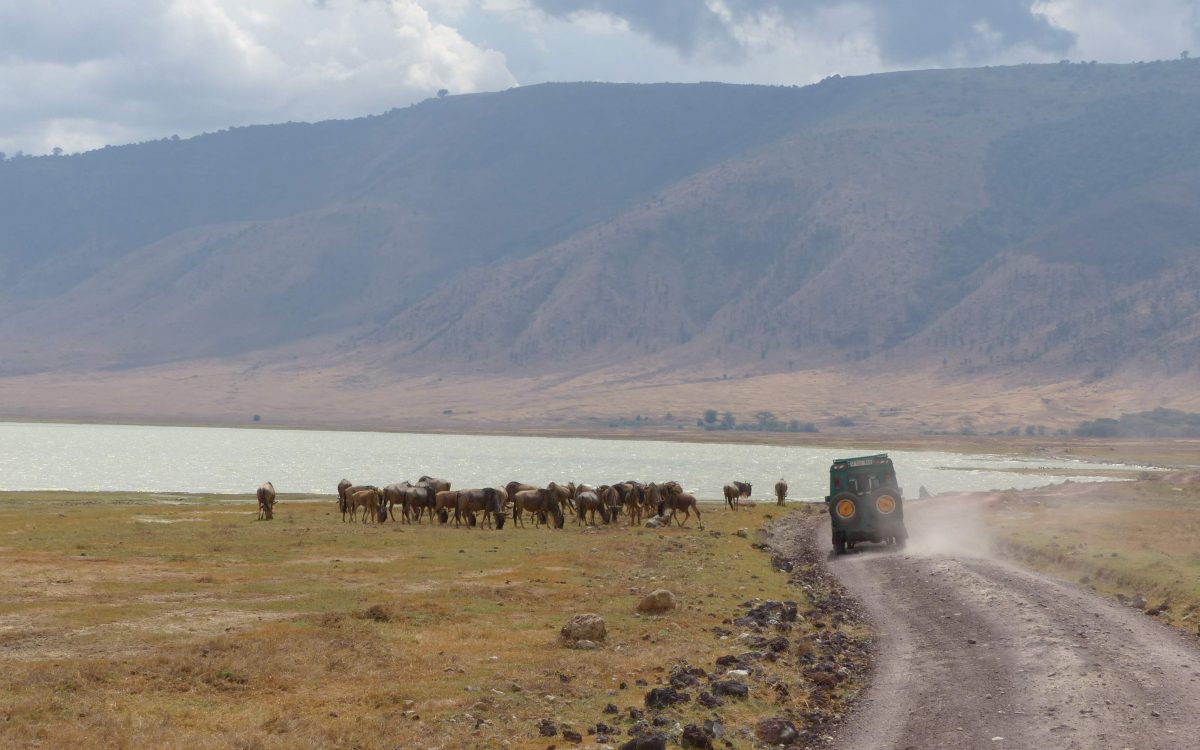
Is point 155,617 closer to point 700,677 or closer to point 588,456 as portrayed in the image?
point 700,677

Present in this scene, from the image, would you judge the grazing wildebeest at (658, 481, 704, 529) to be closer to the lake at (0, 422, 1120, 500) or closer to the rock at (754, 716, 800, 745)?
the rock at (754, 716, 800, 745)

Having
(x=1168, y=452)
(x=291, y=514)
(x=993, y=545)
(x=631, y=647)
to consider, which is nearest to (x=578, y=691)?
(x=631, y=647)

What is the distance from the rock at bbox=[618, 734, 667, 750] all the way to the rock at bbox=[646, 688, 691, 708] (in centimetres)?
248

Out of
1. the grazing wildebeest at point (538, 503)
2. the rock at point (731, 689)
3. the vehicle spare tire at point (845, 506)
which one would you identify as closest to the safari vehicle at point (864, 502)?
the vehicle spare tire at point (845, 506)

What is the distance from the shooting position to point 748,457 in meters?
169

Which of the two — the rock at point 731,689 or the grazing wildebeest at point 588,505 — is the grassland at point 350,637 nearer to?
the rock at point 731,689

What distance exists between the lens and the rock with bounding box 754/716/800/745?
57.5 feet

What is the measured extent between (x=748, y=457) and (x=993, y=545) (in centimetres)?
12456

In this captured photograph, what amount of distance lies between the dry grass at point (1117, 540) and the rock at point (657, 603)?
1071cm

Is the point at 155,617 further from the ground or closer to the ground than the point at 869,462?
closer to the ground

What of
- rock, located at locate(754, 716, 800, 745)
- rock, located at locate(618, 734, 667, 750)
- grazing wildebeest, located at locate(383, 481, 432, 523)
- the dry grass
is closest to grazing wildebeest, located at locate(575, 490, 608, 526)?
grazing wildebeest, located at locate(383, 481, 432, 523)

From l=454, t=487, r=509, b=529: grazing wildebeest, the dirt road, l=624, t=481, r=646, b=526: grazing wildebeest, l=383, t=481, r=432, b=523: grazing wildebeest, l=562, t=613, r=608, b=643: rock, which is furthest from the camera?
l=624, t=481, r=646, b=526: grazing wildebeest

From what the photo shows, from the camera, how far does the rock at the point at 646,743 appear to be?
16.0 m

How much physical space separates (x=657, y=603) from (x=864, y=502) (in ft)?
51.4
